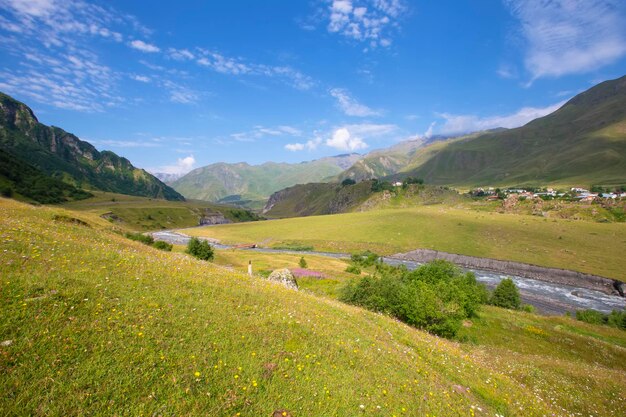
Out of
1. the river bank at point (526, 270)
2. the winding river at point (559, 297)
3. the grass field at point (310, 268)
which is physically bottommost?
the winding river at point (559, 297)

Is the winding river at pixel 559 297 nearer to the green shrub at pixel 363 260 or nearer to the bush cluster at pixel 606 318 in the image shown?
the bush cluster at pixel 606 318

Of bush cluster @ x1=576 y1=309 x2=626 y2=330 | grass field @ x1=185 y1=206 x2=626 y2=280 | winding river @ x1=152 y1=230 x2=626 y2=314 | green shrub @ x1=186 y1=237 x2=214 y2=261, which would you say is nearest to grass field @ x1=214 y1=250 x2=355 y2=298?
green shrub @ x1=186 y1=237 x2=214 y2=261

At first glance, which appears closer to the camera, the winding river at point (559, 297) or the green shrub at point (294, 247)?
the winding river at point (559, 297)

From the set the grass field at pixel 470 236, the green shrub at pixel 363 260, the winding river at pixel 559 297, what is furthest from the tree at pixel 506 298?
the grass field at pixel 470 236

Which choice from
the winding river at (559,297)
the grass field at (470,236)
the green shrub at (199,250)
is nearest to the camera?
the winding river at (559,297)

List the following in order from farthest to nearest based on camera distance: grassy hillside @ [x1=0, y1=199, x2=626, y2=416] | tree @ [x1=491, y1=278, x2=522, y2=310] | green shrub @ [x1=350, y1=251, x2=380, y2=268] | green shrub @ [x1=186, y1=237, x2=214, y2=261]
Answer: green shrub @ [x1=350, y1=251, x2=380, y2=268] → green shrub @ [x1=186, y1=237, x2=214, y2=261] → tree @ [x1=491, y1=278, x2=522, y2=310] → grassy hillside @ [x1=0, y1=199, x2=626, y2=416]

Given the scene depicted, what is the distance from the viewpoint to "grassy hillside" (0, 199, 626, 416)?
28.4 feet

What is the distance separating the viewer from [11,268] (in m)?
12.6

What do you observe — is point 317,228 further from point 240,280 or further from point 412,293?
point 240,280

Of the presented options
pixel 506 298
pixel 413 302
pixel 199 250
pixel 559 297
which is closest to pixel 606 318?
pixel 506 298

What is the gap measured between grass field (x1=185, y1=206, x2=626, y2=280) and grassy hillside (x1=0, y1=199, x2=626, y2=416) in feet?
340

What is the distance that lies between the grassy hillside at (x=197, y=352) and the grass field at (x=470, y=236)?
10367 cm

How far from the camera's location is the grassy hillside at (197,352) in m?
8.66

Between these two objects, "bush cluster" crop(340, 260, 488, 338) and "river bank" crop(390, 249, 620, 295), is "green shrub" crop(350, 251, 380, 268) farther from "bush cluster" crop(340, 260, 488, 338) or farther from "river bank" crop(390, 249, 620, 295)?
"bush cluster" crop(340, 260, 488, 338)
